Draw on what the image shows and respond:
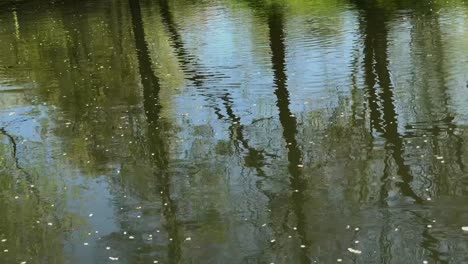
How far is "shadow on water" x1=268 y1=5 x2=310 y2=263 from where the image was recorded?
25.3 feet

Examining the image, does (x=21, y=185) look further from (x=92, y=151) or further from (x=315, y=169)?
(x=315, y=169)

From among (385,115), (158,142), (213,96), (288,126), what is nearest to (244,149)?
(288,126)

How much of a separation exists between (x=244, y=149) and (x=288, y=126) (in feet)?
4.31

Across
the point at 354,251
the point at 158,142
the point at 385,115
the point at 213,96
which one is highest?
the point at 354,251

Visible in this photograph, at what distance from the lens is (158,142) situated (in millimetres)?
10797

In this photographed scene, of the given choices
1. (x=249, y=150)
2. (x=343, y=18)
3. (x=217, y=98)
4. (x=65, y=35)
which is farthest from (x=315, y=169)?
(x=65, y=35)

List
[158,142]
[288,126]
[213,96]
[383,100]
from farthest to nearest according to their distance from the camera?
[213,96], [383,100], [288,126], [158,142]

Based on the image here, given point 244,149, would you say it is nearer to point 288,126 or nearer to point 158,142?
point 288,126

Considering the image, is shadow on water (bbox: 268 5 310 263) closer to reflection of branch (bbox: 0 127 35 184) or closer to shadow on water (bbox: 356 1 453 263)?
shadow on water (bbox: 356 1 453 263)

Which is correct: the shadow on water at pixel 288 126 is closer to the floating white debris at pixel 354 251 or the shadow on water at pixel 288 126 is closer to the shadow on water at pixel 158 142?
the floating white debris at pixel 354 251

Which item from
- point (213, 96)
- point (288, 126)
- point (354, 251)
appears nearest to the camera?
point (354, 251)

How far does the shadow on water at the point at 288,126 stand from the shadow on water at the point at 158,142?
125 cm

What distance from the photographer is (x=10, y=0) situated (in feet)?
135

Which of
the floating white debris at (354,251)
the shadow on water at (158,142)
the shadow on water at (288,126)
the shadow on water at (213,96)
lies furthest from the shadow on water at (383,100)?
the shadow on water at (158,142)
